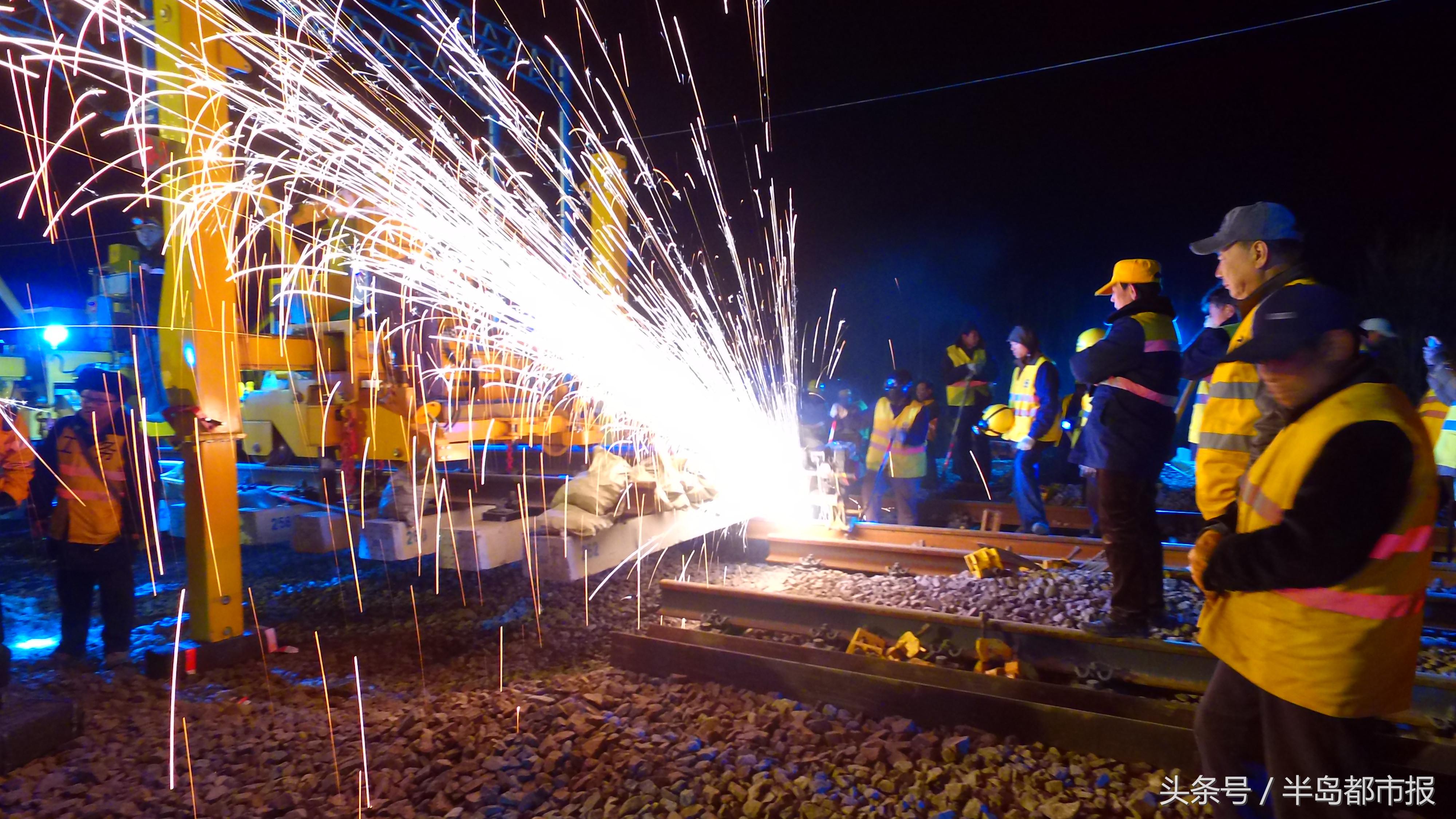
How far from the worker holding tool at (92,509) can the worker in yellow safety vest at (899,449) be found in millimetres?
5959

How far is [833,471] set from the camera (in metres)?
7.49

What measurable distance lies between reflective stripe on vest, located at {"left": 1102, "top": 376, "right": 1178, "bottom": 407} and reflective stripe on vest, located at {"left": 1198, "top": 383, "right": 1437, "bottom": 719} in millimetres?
1966

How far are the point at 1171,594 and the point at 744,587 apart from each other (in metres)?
2.73

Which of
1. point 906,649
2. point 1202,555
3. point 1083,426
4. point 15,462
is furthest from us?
point 1083,426

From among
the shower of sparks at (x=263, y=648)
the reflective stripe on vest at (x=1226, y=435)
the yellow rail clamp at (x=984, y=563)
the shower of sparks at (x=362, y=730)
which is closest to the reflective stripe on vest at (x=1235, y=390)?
the reflective stripe on vest at (x=1226, y=435)

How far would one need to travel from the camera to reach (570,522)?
5.34 m

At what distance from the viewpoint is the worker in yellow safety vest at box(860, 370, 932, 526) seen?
7465 millimetres

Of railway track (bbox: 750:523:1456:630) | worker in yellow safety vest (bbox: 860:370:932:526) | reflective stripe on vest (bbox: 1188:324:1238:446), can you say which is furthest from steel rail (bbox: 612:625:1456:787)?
worker in yellow safety vest (bbox: 860:370:932:526)

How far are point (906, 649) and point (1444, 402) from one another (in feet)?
16.2

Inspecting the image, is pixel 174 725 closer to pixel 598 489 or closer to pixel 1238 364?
pixel 598 489

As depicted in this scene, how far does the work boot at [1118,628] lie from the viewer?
3910 millimetres

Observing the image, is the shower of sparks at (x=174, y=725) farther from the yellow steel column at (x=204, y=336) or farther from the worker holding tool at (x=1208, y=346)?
the worker holding tool at (x=1208, y=346)

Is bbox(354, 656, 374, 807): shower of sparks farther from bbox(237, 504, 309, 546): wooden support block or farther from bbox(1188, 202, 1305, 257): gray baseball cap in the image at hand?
bbox(1188, 202, 1305, 257): gray baseball cap

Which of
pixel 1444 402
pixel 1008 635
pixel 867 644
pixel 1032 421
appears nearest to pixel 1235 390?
pixel 1008 635
